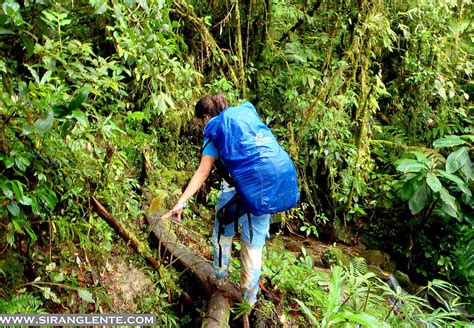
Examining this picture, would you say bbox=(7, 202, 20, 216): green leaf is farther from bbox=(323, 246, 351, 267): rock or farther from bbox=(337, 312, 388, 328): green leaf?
bbox=(323, 246, 351, 267): rock

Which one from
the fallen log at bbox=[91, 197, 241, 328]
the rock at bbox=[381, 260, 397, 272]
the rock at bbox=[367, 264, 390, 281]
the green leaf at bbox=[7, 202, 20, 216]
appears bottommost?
the rock at bbox=[381, 260, 397, 272]

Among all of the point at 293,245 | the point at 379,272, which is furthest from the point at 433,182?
the point at 293,245

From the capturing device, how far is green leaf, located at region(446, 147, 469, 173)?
5625 millimetres

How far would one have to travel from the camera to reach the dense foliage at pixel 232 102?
2.55m

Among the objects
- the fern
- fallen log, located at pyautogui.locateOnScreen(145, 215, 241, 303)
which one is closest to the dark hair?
fallen log, located at pyautogui.locateOnScreen(145, 215, 241, 303)

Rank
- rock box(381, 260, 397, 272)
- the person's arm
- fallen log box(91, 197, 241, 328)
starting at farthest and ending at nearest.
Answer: rock box(381, 260, 397, 272), fallen log box(91, 197, 241, 328), the person's arm

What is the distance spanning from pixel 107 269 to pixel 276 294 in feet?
5.15

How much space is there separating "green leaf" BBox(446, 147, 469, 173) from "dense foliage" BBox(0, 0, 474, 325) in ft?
0.11

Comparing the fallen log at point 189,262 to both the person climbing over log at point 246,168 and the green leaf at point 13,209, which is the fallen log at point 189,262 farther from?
the green leaf at point 13,209

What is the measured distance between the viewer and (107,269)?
10.9 feet

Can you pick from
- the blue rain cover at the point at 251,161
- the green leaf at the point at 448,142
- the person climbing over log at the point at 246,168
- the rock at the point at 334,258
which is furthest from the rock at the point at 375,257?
the blue rain cover at the point at 251,161

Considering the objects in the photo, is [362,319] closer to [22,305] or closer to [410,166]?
[22,305]

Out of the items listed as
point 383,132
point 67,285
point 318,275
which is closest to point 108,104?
point 67,285

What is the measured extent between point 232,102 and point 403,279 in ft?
13.2
